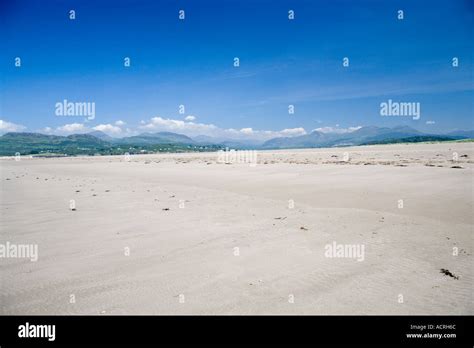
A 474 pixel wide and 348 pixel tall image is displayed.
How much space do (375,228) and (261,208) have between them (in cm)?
446

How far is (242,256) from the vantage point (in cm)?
703

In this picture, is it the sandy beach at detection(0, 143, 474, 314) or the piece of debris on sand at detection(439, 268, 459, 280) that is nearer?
the sandy beach at detection(0, 143, 474, 314)

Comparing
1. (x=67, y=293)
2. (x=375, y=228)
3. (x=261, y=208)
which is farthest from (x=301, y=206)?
(x=67, y=293)

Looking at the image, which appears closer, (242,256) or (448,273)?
(448,273)

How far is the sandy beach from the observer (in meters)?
5.04

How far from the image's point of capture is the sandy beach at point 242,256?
5035 mm

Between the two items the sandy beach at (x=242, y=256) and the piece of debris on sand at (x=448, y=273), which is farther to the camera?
the piece of debris on sand at (x=448, y=273)

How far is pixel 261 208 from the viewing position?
12125 mm
